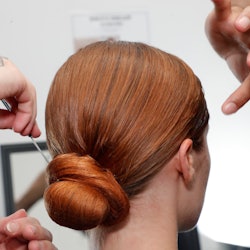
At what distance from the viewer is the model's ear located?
922 mm

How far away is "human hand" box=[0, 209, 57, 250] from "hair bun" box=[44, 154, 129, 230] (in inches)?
3.4

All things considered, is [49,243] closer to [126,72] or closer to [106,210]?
[106,210]

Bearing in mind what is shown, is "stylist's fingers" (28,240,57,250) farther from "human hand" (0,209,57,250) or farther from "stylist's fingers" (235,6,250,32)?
"stylist's fingers" (235,6,250,32)

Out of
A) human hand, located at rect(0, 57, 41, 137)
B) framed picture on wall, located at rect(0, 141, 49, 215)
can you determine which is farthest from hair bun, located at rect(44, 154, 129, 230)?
framed picture on wall, located at rect(0, 141, 49, 215)

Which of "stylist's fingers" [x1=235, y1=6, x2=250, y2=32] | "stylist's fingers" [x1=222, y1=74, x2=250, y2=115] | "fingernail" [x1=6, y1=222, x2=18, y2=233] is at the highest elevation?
"stylist's fingers" [x1=235, y1=6, x2=250, y2=32]

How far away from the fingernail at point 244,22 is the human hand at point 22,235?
22.6 inches

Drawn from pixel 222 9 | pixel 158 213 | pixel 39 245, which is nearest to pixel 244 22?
pixel 222 9

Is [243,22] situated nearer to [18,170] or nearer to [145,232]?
[145,232]

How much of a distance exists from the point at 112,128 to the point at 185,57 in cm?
100

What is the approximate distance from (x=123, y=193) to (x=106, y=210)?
4cm

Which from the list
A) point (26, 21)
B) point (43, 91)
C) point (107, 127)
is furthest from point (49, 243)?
point (26, 21)

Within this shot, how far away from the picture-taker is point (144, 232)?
92 centimetres

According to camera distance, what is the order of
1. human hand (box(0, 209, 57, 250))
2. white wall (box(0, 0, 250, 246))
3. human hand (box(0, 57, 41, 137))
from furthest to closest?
white wall (box(0, 0, 250, 246)) < human hand (box(0, 209, 57, 250)) < human hand (box(0, 57, 41, 137))

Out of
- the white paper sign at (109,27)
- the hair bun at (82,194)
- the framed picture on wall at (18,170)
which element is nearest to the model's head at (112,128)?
the hair bun at (82,194)
